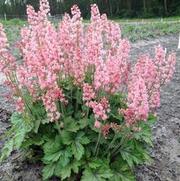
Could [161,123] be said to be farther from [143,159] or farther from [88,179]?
[88,179]

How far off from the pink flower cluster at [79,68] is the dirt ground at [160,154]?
3.12 ft

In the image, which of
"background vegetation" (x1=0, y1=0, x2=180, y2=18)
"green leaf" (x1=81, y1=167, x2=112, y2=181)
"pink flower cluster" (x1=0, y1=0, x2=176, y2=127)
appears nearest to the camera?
"pink flower cluster" (x1=0, y1=0, x2=176, y2=127)

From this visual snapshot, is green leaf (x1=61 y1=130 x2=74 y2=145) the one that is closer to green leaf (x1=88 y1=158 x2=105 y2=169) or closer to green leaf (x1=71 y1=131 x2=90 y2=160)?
green leaf (x1=71 y1=131 x2=90 y2=160)

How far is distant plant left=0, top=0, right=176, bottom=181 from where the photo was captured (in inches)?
178

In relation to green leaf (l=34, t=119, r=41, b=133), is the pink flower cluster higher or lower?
higher

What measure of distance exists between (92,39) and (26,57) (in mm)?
745

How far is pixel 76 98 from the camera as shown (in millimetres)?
5062

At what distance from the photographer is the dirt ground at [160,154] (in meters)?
5.38

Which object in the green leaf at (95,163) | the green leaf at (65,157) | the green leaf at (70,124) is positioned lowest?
the green leaf at (95,163)

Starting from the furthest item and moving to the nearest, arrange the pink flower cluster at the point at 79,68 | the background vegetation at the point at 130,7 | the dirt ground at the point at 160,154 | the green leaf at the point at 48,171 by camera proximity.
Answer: the background vegetation at the point at 130,7 → the dirt ground at the point at 160,154 → the green leaf at the point at 48,171 → the pink flower cluster at the point at 79,68

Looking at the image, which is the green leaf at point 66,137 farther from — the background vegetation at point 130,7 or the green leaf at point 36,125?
the background vegetation at point 130,7

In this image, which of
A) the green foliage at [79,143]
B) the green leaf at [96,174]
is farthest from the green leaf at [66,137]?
the green leaf at [96,174]

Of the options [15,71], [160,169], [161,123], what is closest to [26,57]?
[15,71]

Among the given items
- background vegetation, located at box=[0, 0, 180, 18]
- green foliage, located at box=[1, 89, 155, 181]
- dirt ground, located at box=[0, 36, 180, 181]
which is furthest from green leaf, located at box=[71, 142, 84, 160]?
background vegetation, located at box=[0, 0, 180, 18]
